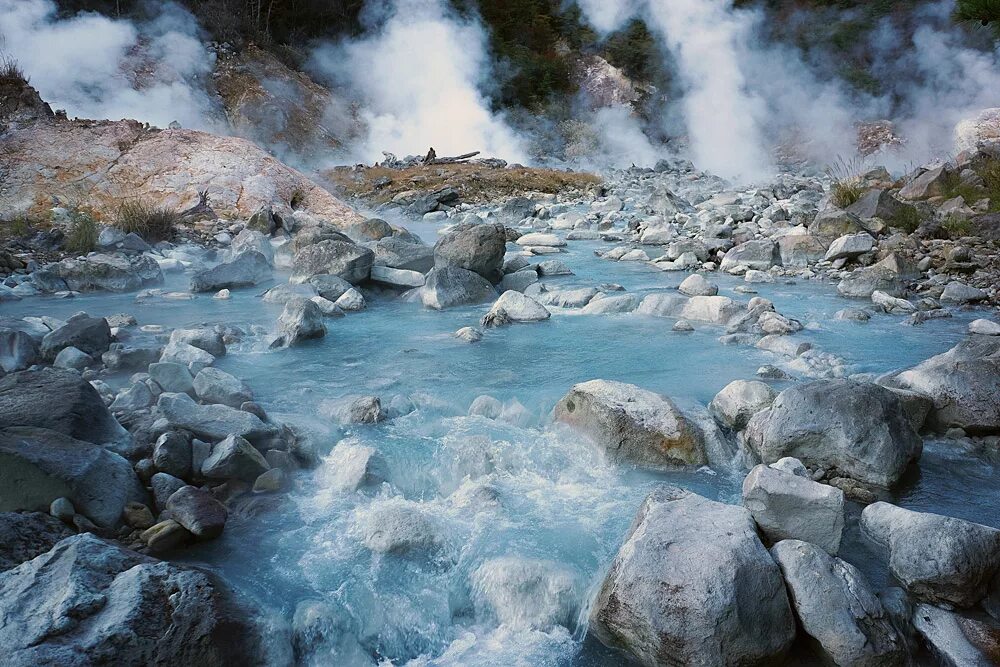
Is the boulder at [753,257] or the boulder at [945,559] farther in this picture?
the boulder at [753,257]

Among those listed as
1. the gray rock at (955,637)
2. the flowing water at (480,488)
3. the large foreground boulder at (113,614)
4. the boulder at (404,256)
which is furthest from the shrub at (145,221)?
the gray rock at (955,637)

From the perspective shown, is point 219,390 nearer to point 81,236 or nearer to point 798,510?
point 798,510

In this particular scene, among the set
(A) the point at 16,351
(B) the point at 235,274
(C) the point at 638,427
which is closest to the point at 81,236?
(B) the point at 235,274

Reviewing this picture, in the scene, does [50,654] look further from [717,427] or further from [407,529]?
[717,427]

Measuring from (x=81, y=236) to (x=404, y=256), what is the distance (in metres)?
4.18

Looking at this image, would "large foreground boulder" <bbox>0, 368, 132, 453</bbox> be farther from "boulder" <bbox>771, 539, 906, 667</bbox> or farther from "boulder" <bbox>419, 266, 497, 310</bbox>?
"boulder" <bbox>419, 266, 497, 310</bbox>

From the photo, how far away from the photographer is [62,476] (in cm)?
282

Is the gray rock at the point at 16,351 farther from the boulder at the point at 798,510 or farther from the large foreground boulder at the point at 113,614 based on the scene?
the boulder at the point at 798,510

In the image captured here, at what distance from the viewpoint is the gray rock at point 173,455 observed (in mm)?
3234

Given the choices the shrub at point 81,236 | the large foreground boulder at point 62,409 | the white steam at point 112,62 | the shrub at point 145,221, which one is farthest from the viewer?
the white steam at point 112,62

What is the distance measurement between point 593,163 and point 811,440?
25.2 m

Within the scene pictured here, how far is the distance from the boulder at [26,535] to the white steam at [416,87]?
23.0m

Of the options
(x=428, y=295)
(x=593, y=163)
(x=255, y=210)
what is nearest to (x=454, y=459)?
(x=428, y=295)

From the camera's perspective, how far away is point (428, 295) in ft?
23.1
